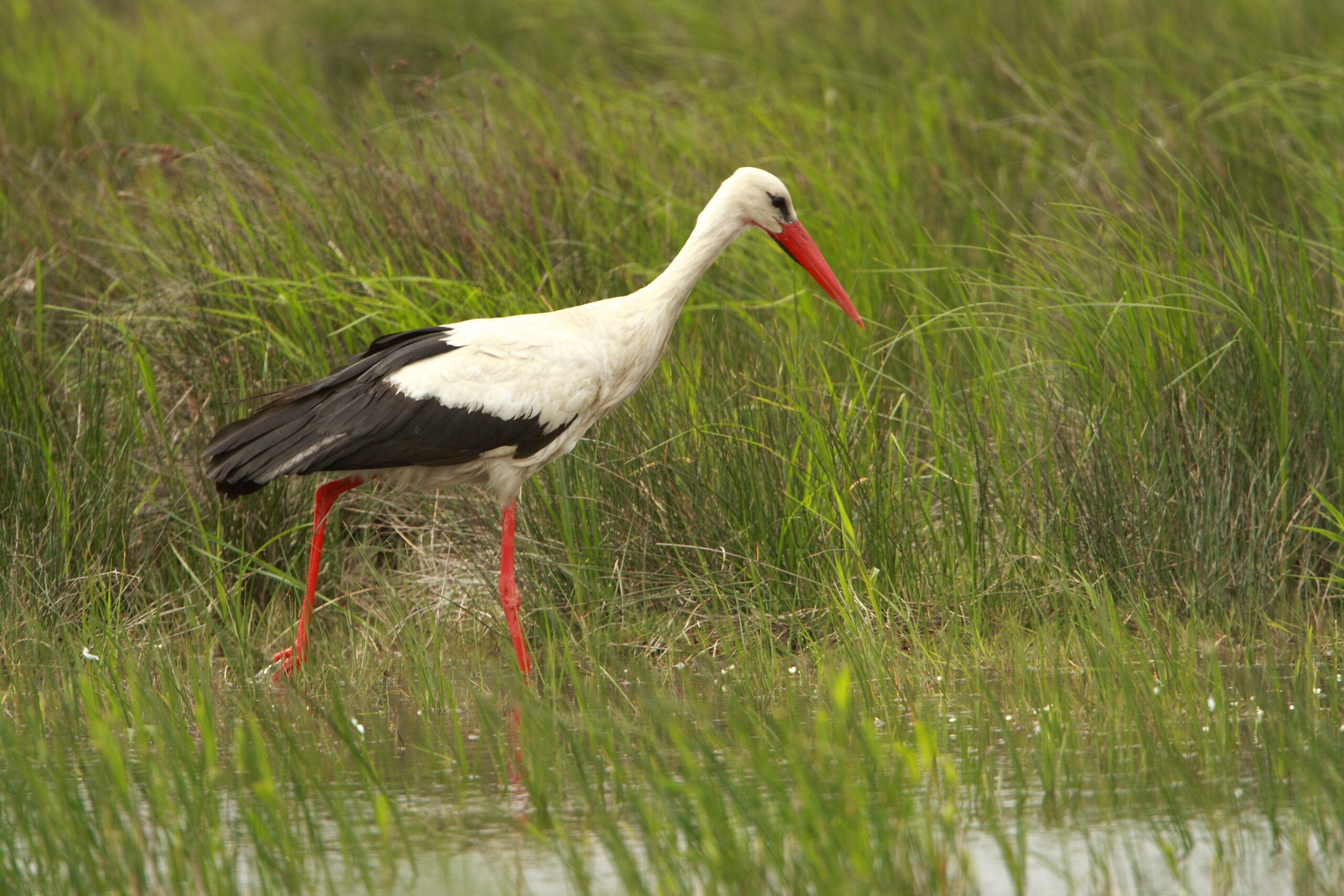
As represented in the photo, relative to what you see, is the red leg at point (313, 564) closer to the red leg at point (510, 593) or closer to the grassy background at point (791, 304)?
the grassy background at point (791, 304)

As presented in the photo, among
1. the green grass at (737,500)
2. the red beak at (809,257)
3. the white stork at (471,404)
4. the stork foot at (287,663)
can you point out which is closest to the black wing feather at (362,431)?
the white stork at (471,404)

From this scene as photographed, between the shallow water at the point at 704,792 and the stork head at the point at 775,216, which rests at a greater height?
the stork head at the point at 775,216

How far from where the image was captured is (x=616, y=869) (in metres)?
2.91

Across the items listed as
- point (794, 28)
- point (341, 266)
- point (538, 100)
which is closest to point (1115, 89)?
point (794, 28)

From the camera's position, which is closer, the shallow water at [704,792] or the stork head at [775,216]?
the shallow water at [704,792]

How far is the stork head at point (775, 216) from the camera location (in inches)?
204

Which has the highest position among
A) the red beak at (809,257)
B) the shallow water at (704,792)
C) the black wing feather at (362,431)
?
the red beak at (809,257)

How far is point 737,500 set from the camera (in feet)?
16.8

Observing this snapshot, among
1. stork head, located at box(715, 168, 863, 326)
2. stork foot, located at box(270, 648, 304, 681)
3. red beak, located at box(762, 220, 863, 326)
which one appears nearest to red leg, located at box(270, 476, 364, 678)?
stork foot, located at box(270, 648, 304, 681)

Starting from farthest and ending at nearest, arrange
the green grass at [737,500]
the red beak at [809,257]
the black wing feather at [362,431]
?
the red beak at [809,257] → the black wing feather at [362,431] → the green grass at [737,500]

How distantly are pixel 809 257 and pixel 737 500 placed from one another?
93 centimetres

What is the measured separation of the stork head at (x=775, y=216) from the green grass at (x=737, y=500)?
0.89 ft

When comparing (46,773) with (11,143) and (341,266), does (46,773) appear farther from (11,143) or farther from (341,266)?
(11,143)

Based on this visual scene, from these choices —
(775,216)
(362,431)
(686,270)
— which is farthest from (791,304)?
(362,431)
